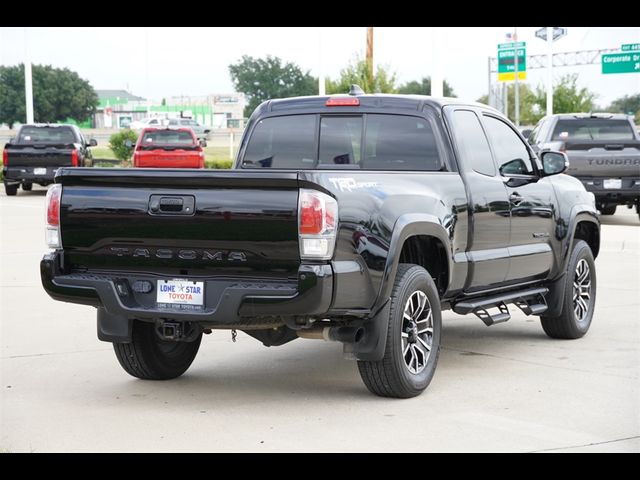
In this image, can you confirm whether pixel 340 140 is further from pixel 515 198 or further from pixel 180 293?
pixel 180 293

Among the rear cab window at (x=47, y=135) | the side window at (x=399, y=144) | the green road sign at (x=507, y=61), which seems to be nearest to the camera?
the side window at (x=399, y=144)

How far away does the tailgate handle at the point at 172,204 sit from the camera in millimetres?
6520

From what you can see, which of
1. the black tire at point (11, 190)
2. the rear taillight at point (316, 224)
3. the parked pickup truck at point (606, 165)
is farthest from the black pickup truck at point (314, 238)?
the black tire at point (11, 190)

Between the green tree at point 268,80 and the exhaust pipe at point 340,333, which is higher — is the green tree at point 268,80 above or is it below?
above

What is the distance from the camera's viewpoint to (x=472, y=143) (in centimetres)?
827

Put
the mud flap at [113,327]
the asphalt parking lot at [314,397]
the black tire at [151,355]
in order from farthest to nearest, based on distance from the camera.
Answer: the black tire at [151,355] < the mud flap at [113,327] < the asphalt parking lot at [314,397]

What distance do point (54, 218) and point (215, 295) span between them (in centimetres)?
121

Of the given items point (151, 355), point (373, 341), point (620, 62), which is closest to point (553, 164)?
point (373, 341)

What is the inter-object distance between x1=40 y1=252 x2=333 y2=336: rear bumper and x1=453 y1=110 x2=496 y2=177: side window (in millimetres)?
2169

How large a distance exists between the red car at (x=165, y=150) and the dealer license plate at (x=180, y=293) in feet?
75.4

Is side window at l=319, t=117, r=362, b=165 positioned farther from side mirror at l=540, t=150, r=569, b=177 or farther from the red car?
the red car

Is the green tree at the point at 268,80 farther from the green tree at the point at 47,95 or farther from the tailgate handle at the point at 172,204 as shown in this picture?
the tailgate handle at the point at 172,204
